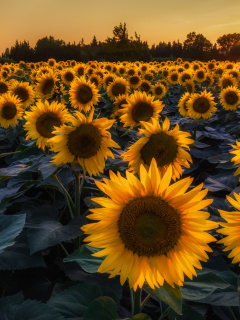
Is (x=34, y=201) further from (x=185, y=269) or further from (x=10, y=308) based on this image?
(x=185, y=269)

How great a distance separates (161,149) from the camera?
2260mm

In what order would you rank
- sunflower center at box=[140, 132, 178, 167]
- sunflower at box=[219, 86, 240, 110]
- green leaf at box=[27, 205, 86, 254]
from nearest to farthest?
green leaf at box=[27, 205, 86, 254], sunflower center at box=[140, 132, 178, 167], sunflower at box=[219, 86, 240, 110]

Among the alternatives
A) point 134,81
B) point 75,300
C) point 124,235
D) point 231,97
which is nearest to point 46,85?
point 134,81

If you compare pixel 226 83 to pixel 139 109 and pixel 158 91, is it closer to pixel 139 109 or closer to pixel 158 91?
pixel 158 91

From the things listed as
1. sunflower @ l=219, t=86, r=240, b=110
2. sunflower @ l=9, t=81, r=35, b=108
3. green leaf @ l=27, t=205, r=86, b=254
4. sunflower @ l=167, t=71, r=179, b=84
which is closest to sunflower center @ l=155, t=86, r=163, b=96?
sunflower @ l=219, t=86, r=240, b=110

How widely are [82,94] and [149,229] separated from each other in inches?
163

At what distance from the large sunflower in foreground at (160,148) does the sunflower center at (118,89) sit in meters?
4.10

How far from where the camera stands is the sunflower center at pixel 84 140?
2.43 metres

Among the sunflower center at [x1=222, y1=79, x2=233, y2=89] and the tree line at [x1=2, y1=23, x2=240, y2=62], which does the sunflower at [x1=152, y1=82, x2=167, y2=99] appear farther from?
the tree line at [x1=2, y1=23, x2=240, y2=62]

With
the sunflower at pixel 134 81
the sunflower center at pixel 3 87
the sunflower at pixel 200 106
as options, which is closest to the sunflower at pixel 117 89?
the sunflower at pixel 134 81

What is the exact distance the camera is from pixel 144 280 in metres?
1.40

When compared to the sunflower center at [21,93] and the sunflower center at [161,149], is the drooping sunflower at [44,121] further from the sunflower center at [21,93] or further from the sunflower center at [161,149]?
the sunflower center at [21,93]

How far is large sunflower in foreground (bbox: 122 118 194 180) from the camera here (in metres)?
2.29

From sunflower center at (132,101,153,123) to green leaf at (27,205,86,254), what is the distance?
1600mm
